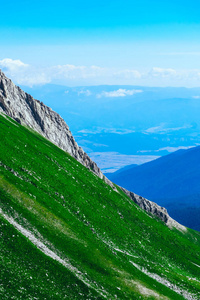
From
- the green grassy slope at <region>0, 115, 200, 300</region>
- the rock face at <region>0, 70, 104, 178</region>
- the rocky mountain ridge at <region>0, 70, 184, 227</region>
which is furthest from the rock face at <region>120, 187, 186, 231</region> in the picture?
the green grassy slope at <region>0, 115, 200, 300</region>

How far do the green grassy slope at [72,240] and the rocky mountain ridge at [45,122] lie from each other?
18.5 meters

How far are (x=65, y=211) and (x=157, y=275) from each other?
22.9m

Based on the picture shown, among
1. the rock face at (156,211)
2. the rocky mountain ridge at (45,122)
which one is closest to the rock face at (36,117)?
the rocky mountain ridge at (45,122)

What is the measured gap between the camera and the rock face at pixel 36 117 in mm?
128413

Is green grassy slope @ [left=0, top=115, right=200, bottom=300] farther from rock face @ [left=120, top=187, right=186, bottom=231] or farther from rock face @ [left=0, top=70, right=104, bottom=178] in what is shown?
rock face @ [left=120, top=187, right=186, bottom=231]

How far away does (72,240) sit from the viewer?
62625mm

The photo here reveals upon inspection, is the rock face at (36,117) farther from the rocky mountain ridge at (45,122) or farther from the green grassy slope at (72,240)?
the green grassy slope at (72,240)

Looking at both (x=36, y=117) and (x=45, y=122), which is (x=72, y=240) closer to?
(x=36, y=117)

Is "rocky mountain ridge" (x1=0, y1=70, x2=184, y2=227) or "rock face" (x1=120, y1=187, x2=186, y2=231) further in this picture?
"rock face" (x1=120, y1=187, x2=186, y2=231)

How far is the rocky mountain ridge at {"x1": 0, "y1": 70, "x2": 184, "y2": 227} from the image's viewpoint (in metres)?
132

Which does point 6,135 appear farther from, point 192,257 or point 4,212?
point 192,257

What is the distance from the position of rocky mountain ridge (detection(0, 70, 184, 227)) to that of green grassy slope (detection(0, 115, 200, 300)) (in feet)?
60.7

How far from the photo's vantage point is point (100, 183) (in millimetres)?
115125

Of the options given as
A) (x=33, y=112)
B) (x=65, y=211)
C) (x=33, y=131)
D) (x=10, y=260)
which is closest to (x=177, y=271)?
(x=65, y=211)
